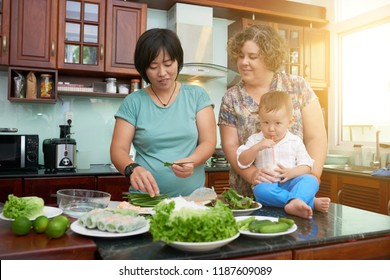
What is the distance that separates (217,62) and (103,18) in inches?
49.6

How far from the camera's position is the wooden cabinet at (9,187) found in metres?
2.56

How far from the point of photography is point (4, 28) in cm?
279

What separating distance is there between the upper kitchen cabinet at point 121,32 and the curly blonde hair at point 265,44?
170 cm

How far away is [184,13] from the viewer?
3.36 m

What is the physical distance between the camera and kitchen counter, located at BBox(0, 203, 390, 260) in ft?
2.86

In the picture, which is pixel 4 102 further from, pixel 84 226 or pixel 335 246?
pixel 335 246

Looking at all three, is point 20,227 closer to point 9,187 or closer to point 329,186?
point 9,187

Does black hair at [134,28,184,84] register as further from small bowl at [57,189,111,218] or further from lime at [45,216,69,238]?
lime at [45,216,69,238]

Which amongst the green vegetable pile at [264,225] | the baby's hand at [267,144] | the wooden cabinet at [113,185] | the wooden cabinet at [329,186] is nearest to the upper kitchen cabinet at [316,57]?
the wooden cabinet at [329,186]

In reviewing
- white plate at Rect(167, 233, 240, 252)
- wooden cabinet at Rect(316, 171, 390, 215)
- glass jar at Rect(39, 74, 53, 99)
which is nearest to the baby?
white plate at Rect(167, 233, 240, 252)

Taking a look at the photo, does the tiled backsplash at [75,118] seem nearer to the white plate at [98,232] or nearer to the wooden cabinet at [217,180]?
the wooden cabinet at [217,180]

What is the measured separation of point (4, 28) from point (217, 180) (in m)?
2.06

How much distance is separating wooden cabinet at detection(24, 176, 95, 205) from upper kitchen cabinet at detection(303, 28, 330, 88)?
8.14 feet

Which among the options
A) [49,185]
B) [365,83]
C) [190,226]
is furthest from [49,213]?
[365,83]
